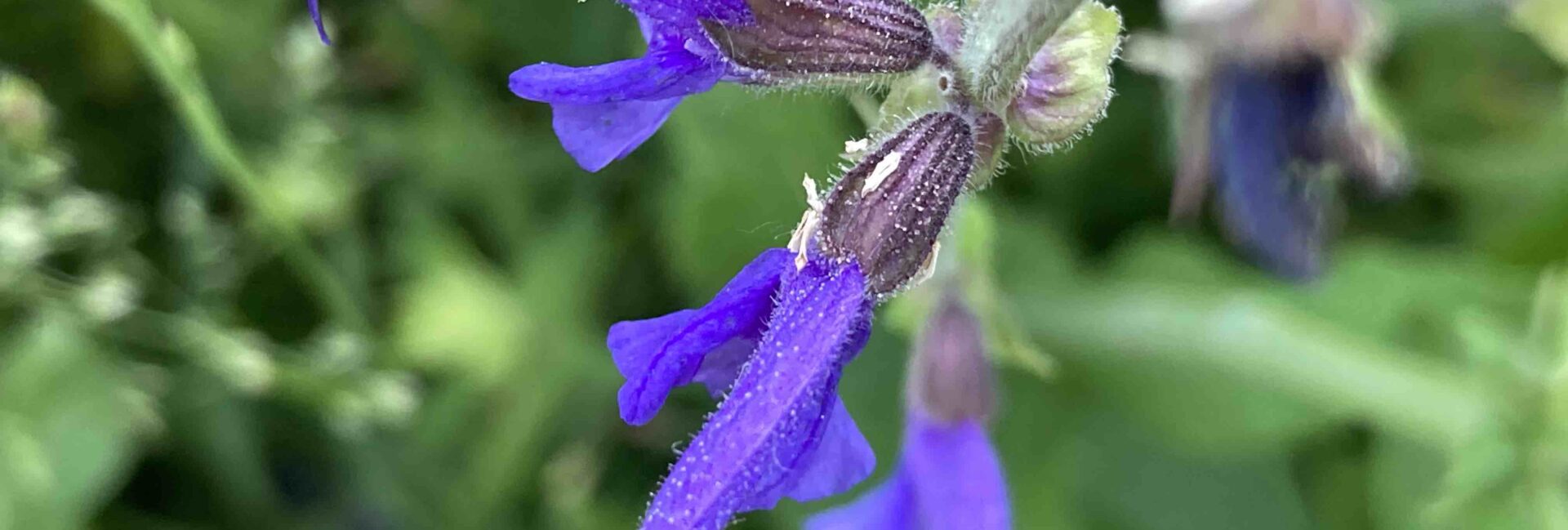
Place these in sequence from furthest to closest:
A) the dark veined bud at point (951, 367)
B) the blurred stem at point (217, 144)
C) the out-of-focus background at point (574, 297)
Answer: the out-of-focus background at point (574, 297) → the dark veined bud at point (951, 367) → the blurred stem at point (217, 144)

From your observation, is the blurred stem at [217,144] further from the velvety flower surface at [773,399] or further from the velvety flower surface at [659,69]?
the velvety flower surface at [773,399]

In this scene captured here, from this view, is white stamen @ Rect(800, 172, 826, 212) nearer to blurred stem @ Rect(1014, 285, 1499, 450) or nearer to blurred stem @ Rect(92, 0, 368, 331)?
blurred stem @ Rect(92, 0, 368, 331)

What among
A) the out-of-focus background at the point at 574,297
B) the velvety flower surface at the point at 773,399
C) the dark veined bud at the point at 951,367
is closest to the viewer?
the velvety flower surface at the point at 773,399

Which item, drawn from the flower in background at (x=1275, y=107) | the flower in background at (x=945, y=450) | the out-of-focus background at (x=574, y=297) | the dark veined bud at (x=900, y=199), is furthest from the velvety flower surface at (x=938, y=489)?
the dark veined bud at (x=900, y=199)

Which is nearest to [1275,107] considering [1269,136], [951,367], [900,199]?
[1269,136]

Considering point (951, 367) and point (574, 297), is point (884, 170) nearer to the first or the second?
point (951, 367)

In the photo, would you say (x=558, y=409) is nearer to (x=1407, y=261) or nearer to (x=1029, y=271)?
(x=1029, y=271)
